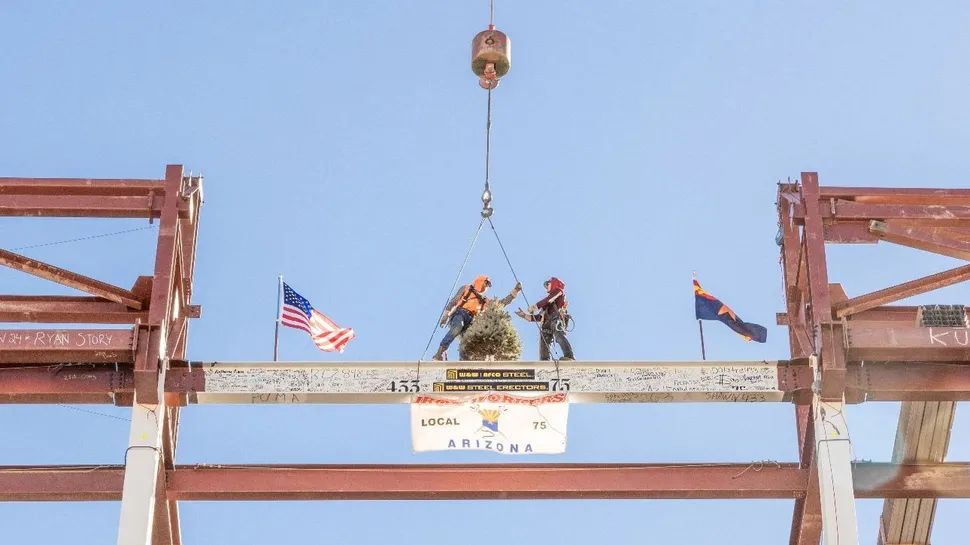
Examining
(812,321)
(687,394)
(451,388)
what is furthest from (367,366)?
(812,321)

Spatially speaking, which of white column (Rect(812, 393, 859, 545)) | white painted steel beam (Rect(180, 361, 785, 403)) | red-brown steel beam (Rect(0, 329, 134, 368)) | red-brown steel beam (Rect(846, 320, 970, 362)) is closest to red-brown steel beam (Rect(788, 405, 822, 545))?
white column (Rect(812, 393, 859, 545))

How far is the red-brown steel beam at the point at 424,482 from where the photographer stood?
24.0 meters

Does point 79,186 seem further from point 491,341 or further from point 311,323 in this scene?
point 491,341

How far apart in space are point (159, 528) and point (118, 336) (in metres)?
3.14

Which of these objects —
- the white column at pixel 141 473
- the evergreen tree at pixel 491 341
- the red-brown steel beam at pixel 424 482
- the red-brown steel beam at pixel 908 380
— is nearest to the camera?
the white column at pixel 141 473

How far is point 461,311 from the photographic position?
2575 cm

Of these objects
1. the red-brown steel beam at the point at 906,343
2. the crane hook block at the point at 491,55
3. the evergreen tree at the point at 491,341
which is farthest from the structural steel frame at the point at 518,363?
the crane hook block at the point at 491,55

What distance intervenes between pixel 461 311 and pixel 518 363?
6.49 feet

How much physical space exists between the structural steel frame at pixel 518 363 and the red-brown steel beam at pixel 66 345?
2 cm

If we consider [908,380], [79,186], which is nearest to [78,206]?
[79,186]

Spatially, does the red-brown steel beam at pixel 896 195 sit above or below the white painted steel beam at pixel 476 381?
above

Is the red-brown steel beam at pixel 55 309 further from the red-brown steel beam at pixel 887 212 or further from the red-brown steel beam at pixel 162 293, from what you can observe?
the red-brown steel beam at pixel 887 212

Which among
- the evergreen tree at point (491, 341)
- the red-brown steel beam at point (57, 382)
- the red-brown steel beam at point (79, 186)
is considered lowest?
the red-brown steel beam at point (57, 382)

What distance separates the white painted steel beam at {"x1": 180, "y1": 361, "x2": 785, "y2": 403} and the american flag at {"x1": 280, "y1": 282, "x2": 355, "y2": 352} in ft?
5.23
